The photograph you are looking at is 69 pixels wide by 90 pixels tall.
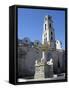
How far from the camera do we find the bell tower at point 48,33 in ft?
7.72

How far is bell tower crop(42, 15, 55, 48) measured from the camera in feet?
7.72

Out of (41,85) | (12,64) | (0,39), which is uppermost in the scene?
(0,39)

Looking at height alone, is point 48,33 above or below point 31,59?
above

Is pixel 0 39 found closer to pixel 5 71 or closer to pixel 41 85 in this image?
pixel 5 71

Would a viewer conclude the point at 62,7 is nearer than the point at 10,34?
No

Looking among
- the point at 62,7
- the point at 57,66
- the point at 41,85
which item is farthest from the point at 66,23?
the point at 41,85

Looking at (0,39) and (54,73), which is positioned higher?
(0,39)

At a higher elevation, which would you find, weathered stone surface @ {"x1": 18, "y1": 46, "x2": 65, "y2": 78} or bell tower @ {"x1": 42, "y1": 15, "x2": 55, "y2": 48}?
bell tower @ {"x1": 42, "y1": 15, "x2": 55, "y2": 48}

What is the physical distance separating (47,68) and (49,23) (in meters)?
0.33

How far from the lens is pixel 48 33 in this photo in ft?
7.79

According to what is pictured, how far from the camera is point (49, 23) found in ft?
7.77

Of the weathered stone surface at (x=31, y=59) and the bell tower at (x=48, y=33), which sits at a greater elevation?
the bell tower at (x=48, y=33)

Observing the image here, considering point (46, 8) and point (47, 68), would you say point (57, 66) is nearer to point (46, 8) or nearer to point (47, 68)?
point (47, 68)

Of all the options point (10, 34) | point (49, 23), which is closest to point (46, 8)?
point (49, 23)
